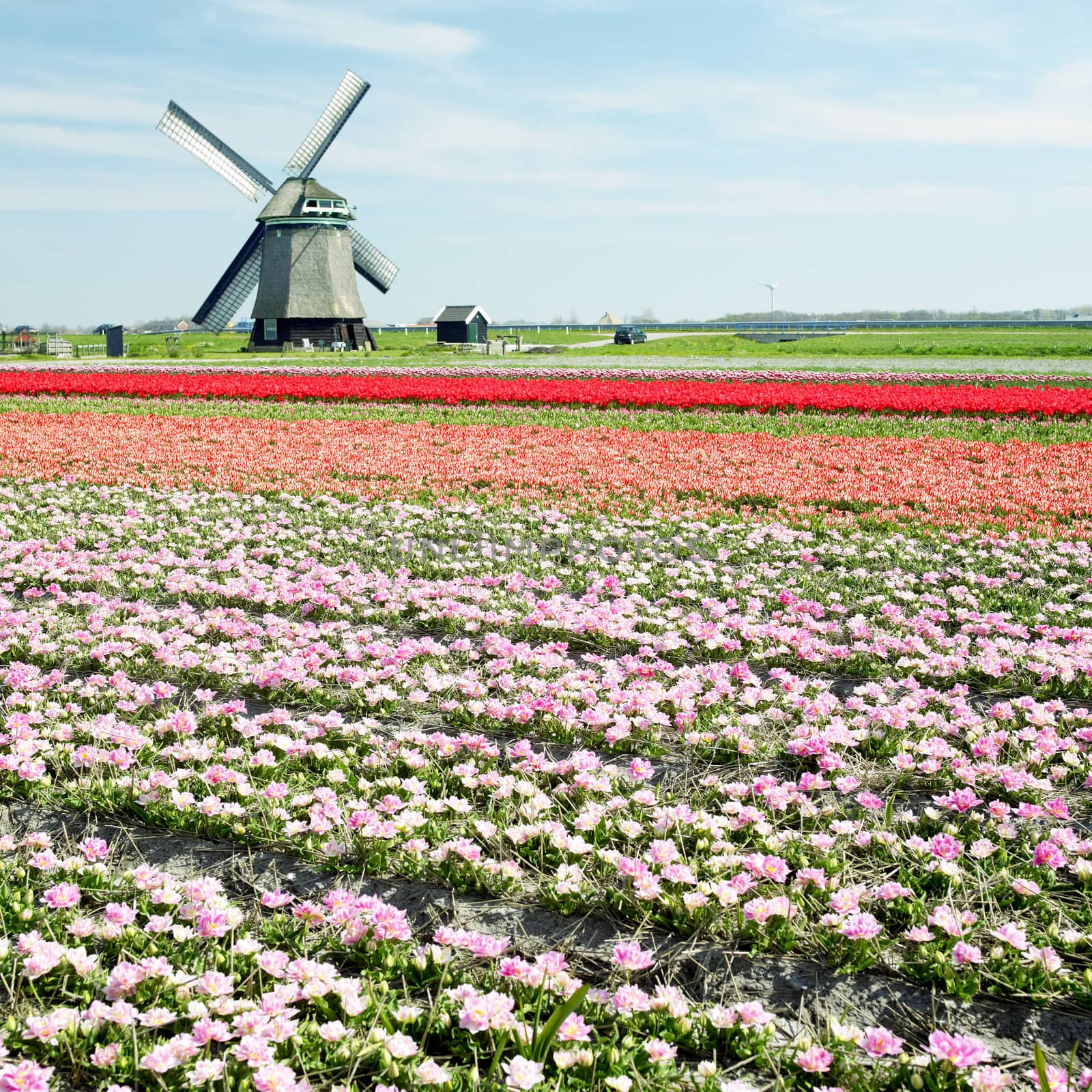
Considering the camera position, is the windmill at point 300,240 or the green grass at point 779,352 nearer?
the green grass at point 779,352

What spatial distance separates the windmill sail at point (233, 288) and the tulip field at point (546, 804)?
170 ft

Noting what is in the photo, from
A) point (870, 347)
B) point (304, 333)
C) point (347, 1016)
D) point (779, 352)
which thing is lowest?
point (347, 1016)

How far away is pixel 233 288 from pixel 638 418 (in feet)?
150

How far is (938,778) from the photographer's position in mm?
4934

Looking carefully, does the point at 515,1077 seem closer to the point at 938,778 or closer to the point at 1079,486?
the point at 938,778

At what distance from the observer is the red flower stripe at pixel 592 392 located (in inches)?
854

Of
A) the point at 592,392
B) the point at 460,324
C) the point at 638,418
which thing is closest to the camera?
the point at 638,418

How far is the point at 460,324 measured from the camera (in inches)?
2731

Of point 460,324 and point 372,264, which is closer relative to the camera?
point 372,264

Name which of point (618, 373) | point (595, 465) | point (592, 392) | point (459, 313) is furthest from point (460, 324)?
point (595, 465)

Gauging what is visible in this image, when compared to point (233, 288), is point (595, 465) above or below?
below

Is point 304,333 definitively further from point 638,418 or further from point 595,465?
point 595,465

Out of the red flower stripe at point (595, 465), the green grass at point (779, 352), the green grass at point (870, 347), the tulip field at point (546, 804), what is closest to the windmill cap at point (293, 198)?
the green grass at point (779, 352)

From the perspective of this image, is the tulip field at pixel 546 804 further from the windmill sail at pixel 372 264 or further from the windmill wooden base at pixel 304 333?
the windmill sail at pixel 372 264
